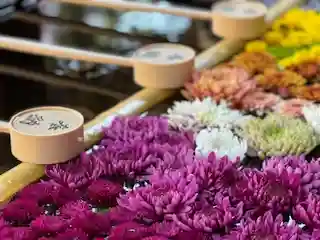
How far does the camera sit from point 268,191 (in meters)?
0.64

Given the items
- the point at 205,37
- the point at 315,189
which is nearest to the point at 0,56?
the point at 205,37

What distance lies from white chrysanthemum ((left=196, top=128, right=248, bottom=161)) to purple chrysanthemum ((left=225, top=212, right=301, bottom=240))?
0.11 metres

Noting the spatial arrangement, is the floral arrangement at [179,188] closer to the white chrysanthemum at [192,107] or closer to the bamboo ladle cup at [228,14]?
the white chrysanthemum at [192,107]

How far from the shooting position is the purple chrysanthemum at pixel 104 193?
651mm

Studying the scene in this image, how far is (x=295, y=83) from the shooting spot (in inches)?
35.1

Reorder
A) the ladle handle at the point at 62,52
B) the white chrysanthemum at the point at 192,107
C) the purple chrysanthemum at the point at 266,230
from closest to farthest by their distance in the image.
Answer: the purple chrysanthemum at the point at 266,230, the white chrysanthemum at the point at 192,107, the ladle handle at the point at 62,52

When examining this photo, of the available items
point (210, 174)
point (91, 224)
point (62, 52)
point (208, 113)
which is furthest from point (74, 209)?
point (62, 52)

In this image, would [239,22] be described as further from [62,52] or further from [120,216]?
[120,216]

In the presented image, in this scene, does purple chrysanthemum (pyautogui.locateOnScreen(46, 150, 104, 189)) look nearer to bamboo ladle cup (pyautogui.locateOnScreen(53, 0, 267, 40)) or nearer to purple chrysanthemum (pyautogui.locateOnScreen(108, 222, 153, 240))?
purple chrysanthemum (pyautogui.locateOnScreen(108, 222, 153, 240))

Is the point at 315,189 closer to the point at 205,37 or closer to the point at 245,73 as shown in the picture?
the point at 245,73

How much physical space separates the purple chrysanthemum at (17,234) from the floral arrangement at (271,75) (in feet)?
1.05

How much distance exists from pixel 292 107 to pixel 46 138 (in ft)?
0.96

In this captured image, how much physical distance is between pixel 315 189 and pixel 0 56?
54 cm

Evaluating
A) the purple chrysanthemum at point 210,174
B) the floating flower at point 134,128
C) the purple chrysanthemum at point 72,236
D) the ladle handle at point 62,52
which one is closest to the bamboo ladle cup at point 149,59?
the ladle handle at point 62,52
